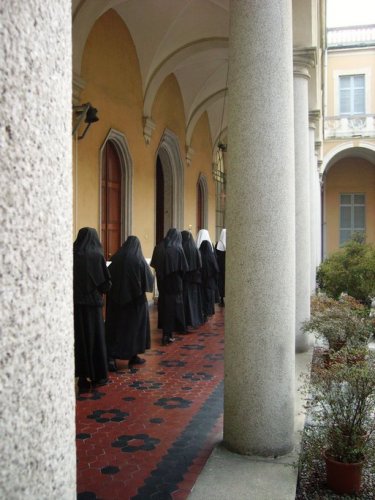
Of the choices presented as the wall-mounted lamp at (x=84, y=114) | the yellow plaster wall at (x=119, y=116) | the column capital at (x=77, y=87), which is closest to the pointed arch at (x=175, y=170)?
the yellow plaster wall at (x=119, y=116)

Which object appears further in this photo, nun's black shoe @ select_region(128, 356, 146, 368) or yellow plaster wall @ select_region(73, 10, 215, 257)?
yellow plaster wall @ select_region(73, 10, 215, 257)

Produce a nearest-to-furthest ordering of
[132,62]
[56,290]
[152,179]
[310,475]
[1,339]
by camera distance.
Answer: [1,339] < [56,290] < [310,475] < [132,62] < [152,179]

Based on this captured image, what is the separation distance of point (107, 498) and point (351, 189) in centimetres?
2693

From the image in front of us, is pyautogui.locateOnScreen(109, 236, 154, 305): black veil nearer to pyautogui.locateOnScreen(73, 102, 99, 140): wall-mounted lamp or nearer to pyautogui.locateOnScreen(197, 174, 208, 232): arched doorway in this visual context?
pyautogui.locateOnScreen(73, 102, 99, 140): wall-mounted lamp

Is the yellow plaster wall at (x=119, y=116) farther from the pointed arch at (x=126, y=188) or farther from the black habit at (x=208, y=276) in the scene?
the black habit at (x=208, y=276)

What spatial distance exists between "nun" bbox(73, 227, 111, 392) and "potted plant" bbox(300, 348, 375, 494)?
10.2ft

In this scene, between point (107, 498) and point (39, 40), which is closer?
point (39, 40)

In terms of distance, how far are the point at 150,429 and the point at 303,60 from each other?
523 cm

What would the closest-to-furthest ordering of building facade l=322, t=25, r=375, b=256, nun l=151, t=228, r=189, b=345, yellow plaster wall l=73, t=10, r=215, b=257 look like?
1. nun l=151, t=228, r=189, b=345
2. yellow plaster wall l=73, t=10, r=215, b=257
3. building facade l=322, t=25, r=375, b=256

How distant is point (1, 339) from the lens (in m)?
0.70

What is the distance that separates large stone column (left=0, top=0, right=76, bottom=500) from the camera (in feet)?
2.35

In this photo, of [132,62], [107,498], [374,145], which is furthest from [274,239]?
[374,145]

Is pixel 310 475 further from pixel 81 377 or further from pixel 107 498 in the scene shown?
pixel 81 377

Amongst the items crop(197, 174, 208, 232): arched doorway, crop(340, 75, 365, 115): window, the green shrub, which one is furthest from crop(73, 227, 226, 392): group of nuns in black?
crop(340, 75, 365, 115): window
